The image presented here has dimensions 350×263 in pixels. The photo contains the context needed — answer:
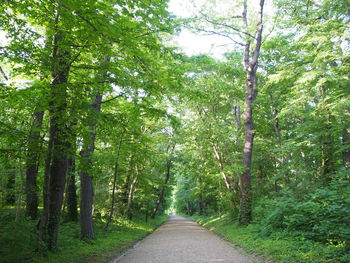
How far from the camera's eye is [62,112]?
5.83 meters

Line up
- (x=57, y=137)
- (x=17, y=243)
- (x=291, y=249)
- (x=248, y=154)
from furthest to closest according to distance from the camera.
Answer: (x=248, y=154) < (x=291, y=249) < (x=57, y=137) < (x=17, y=243)

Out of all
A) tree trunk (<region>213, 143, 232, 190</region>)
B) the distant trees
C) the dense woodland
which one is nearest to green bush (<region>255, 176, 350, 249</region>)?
the dense woodland

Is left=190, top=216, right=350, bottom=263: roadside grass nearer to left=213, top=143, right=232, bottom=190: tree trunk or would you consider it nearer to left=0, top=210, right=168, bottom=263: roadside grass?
left=0, top=210, right=168, bottom=263: roadside grass

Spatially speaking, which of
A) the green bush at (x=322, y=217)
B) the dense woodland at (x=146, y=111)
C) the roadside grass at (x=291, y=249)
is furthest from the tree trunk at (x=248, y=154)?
the green bush at (x=322, y=217)

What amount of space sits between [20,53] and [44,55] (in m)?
0.45

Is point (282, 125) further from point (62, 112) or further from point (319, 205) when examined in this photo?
point (62, 112)

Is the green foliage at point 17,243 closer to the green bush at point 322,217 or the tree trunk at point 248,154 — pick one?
the green bush at point 322,217

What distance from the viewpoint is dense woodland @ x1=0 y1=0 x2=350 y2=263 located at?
214 inches

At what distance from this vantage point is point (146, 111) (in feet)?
24.8

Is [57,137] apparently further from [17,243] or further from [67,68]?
[17,243]

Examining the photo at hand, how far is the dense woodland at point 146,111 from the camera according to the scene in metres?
5.44

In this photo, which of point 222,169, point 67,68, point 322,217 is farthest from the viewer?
point 222,169

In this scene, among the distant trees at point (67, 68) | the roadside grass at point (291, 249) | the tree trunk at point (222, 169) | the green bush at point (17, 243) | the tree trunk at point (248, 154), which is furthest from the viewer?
the tree trunk at point (222, 169)

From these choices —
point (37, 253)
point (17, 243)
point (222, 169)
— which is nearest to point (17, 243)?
point (17, 243)
